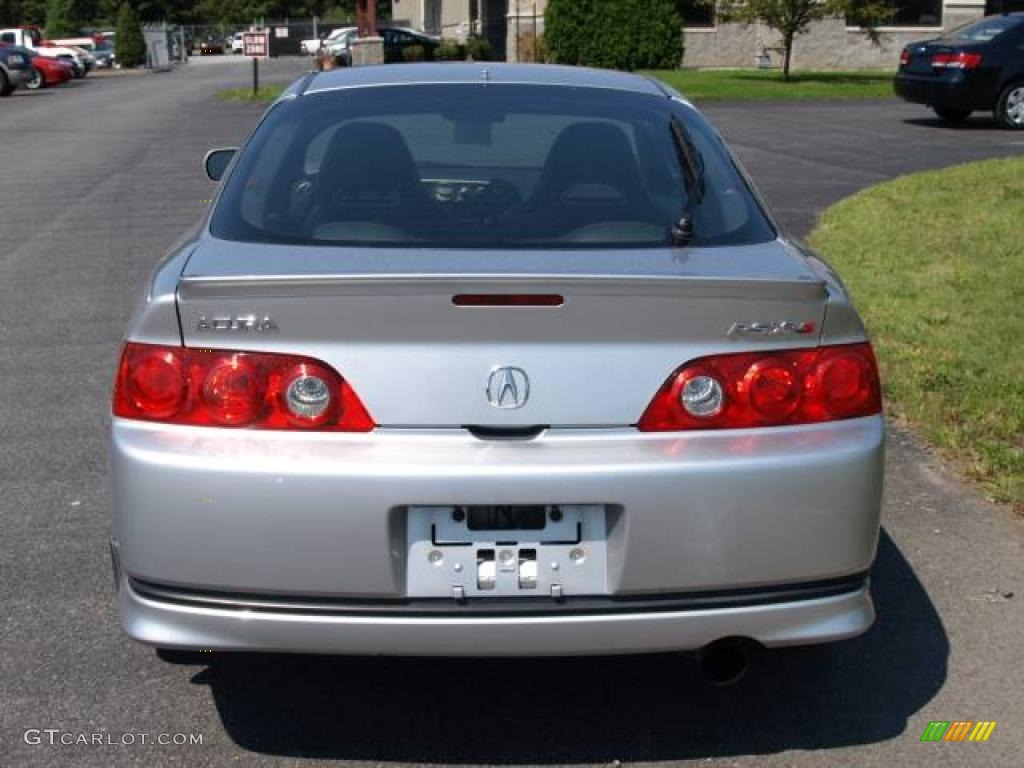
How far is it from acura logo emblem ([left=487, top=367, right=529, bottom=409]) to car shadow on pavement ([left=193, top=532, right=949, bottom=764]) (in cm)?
96

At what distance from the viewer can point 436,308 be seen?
3484mm

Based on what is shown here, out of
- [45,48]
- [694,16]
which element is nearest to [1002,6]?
[694,16]

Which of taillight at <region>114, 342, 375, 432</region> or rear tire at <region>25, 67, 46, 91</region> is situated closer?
taillight at <region>114, 342, 375, 432</region>

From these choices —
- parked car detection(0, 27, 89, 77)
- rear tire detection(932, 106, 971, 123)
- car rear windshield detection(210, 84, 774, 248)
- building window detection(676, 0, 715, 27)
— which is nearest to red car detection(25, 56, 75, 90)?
parked car detection(0, 27, 89, 77)

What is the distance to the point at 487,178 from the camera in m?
5.29

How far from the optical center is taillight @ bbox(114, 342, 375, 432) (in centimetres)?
350

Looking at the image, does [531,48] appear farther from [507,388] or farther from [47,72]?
[507,388]

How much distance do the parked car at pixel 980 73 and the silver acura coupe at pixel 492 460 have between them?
19696 mm

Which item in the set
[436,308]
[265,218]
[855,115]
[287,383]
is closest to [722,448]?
[436,308]

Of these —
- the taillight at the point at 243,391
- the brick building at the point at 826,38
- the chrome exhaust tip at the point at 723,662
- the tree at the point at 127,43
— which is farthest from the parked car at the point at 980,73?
the tree at the point at 127,43

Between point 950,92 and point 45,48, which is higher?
point 950,92

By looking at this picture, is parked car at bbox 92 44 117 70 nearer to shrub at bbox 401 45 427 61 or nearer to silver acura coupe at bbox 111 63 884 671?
shrub at bbox 401 45 427 61

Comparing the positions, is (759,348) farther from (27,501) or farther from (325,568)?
(27,501)

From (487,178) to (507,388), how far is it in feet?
6.42
